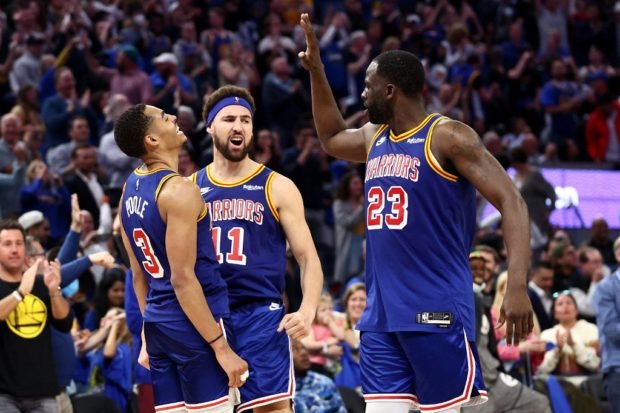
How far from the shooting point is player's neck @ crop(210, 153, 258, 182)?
23.4 feet

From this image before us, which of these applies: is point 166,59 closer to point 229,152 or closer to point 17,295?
point 17,295

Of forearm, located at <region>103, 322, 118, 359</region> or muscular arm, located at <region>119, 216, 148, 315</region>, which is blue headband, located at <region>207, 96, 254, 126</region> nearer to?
muscular arm, located at <region>119, 216, 148, 315</region>

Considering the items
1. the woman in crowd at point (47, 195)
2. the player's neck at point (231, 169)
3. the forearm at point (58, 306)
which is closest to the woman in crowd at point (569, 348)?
the forearm at point (58, 306)

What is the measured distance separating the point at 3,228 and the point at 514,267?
4.73 metres

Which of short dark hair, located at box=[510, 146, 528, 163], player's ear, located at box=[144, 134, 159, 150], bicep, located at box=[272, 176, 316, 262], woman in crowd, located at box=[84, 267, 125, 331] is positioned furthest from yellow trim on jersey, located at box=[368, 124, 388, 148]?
short dark hair, located at box=[510, 146, 528, 163]

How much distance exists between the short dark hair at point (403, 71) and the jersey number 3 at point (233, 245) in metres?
1.23

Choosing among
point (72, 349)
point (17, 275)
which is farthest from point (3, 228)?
point (72, 349)

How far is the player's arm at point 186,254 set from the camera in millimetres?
6203

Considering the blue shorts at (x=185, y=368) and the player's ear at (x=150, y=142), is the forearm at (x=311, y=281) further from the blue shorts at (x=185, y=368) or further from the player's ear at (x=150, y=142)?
the player's ear at (x=150, y=142)

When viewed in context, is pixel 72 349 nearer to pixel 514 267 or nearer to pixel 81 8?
pixel 514 267

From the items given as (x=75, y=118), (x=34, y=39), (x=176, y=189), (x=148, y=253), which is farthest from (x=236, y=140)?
(x=34, y=39)

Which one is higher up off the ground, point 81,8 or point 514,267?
point 81,8

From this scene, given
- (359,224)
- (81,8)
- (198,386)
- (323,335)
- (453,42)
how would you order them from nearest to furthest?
(198,386), (323,335), (359,224), (81,8), (453,42)

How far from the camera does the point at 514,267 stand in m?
5.89
